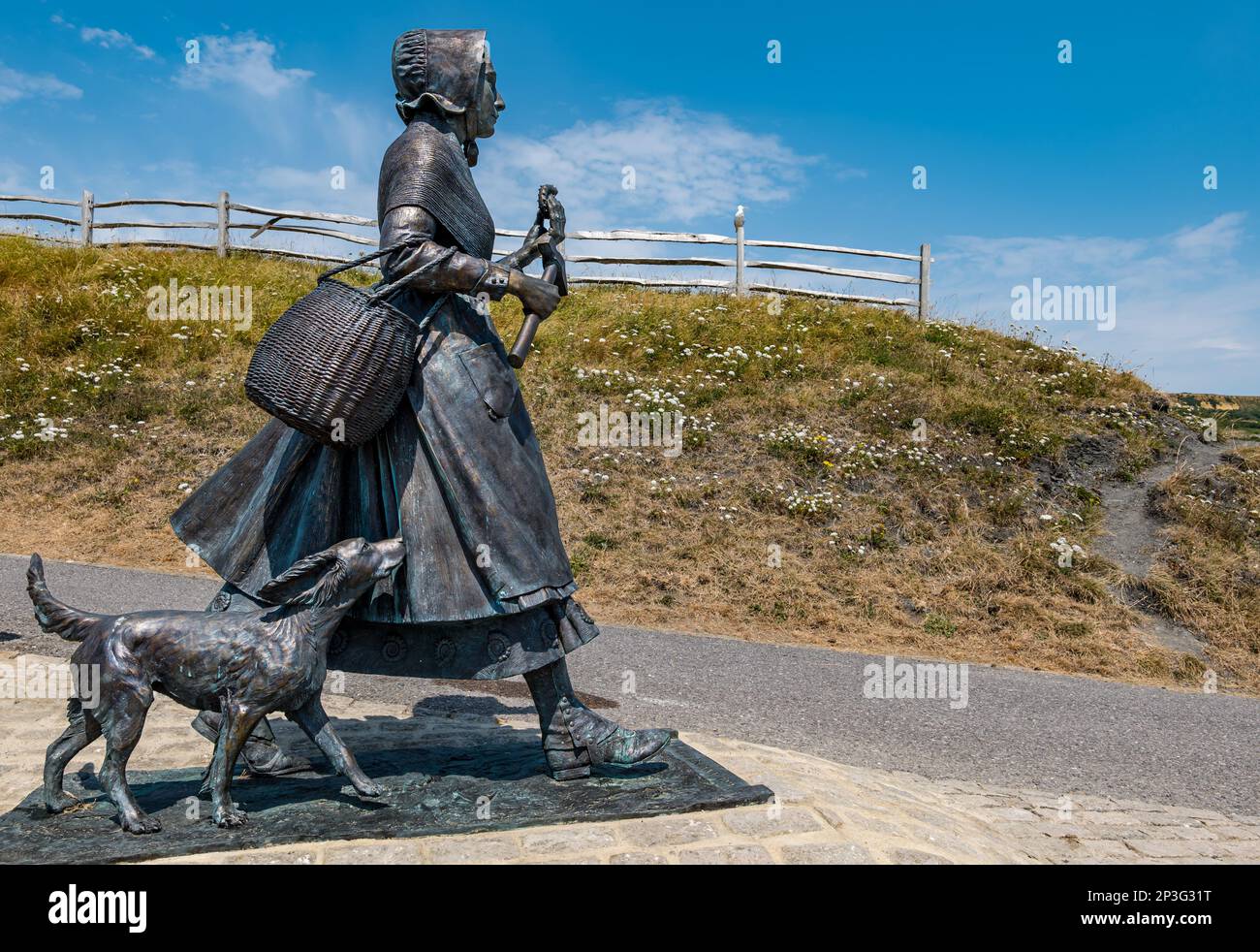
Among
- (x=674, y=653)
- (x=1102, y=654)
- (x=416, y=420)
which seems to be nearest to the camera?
(x=416, y=420)

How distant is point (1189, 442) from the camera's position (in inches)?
515

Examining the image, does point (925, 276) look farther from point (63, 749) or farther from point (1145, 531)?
point (63, 749)

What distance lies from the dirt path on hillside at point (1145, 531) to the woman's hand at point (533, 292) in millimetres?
7585

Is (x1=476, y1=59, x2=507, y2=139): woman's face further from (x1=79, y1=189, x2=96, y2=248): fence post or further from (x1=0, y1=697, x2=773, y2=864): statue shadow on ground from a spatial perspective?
(x1=79, y1=189, x2=96, y2=248): fence post

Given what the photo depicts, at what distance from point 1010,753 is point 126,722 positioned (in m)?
4.79

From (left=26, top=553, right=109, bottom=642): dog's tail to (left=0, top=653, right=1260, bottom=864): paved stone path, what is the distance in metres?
0.86

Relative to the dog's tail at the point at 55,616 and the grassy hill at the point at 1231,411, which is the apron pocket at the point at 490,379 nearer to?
the dog's tail at the point at 55,616

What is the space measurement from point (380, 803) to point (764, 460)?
29.4 feet

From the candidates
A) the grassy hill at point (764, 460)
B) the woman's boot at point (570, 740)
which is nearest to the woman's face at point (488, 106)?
the woman's boot at point (570, 740)

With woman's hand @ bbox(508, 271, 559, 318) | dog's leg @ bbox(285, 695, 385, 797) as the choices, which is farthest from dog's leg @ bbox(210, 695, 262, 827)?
woman's hand @ bbox(508, 271, 559, 318)

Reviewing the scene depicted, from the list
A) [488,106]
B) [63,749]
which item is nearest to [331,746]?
[63,749]

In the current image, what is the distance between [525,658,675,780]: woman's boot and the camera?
147 inches

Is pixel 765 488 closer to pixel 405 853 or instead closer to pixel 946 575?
pixel 946 575
